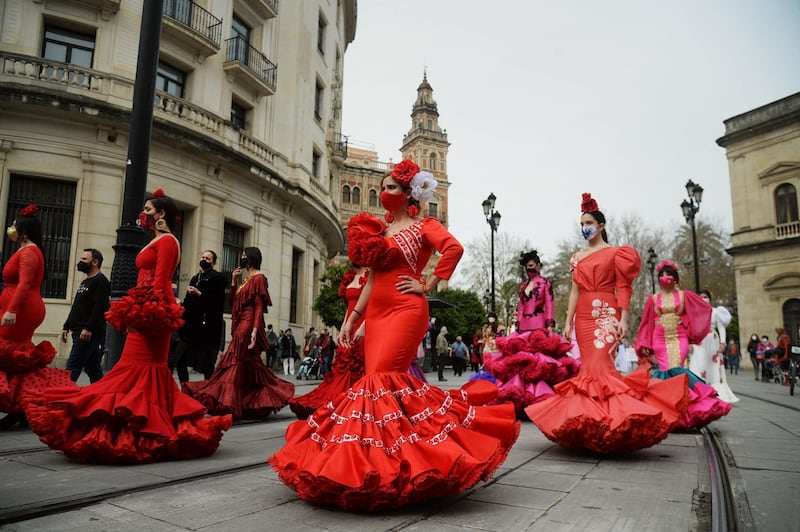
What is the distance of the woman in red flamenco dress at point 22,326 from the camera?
5871 mm

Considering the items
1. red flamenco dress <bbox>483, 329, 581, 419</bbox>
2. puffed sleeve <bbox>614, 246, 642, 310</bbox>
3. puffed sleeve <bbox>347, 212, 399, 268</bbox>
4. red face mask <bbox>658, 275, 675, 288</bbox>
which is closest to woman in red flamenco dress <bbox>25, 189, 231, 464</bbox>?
puffed sleeve <bbox>347, 212, 399, 268</bbox>

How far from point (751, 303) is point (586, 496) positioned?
36.2 m

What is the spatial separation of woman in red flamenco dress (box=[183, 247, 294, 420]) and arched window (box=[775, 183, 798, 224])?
35344mm

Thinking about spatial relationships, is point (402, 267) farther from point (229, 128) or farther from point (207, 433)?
point (229, 128)

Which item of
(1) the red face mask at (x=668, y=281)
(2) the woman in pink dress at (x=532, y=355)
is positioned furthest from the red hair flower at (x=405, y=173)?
(1) the red face mask at (x=668, y=281)

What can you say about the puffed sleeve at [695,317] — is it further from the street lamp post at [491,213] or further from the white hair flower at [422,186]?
the street lamp post at [491,213]

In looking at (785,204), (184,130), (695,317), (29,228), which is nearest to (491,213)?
(184,130)

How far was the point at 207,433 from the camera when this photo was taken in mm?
4746

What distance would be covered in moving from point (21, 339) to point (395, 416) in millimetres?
5012

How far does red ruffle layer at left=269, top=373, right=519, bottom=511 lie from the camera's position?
2.97 m

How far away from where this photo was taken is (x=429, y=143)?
84.6 m

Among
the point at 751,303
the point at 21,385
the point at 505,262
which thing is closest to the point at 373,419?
the point at 21,385

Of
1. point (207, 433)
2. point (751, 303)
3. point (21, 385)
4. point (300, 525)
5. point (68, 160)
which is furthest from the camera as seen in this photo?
point (751, 303)

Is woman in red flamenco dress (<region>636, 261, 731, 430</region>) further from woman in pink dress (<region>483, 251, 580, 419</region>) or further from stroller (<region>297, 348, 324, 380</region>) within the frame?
stroller (<region>297, 348, 324, 380</region>)
